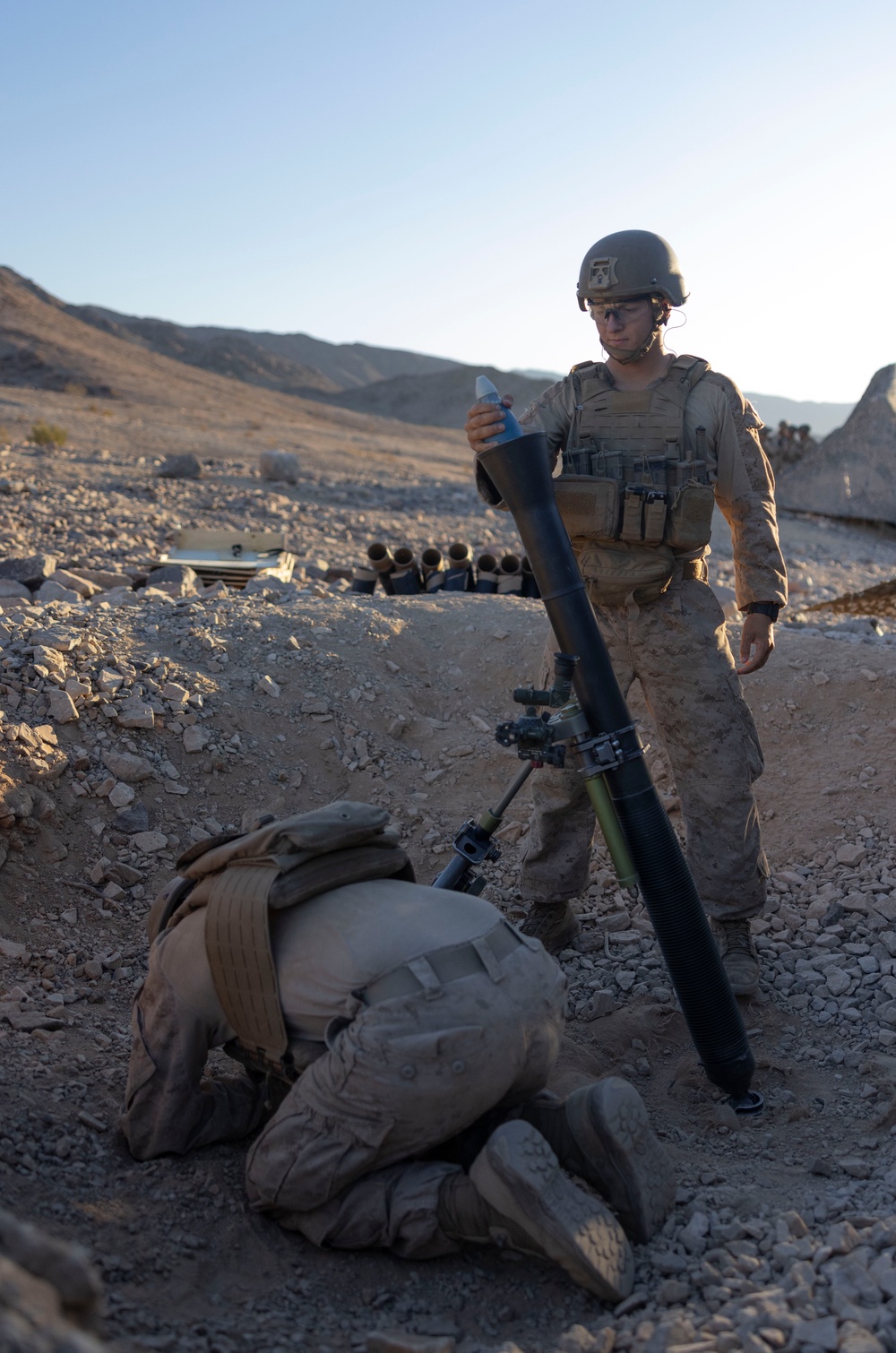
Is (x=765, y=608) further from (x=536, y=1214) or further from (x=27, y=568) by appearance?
(x=27, y=568)

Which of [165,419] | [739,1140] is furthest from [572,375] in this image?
[165,419]

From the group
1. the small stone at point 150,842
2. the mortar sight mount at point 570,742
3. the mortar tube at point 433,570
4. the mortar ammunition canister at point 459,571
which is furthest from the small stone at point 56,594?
the mortar sight mount at point 570,742

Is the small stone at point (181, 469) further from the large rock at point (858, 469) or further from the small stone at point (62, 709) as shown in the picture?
the small stone at point (62, 709)

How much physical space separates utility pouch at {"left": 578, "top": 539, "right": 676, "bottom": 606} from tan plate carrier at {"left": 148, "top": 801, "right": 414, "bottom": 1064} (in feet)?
4.05

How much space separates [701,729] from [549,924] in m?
0.93

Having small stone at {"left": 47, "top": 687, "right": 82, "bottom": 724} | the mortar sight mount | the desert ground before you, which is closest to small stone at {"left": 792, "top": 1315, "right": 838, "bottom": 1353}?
the desert ground

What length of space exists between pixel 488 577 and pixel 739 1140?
17.0 ft

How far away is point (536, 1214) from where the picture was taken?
6.81ft

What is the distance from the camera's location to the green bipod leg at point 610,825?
288 centimetres

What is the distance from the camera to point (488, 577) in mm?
7758

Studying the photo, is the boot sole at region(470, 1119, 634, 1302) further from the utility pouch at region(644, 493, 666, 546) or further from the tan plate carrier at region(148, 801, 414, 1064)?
the utility pouch at region(644, 493, 666, 546)

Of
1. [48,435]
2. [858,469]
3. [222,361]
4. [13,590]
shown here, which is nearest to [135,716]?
[13,590]

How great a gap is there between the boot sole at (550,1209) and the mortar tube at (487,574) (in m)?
5.71

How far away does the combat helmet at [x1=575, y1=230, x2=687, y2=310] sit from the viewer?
331cm
